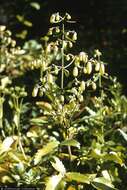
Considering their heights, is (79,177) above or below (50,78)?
below

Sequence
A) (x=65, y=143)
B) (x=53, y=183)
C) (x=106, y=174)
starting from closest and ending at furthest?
(x=53, y=183), (x=65, y=143), (x=106, y=174)

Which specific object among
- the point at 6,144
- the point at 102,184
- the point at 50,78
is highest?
the point at 50,78

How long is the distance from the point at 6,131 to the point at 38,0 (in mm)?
2836

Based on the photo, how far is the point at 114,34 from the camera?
19.6 feet

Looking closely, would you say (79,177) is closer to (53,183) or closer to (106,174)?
(53,183)

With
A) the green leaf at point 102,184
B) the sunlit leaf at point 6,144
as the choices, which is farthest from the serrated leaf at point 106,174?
the sunlit leaf at point 6,144

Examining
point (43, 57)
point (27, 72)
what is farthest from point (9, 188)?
point (27, 72)

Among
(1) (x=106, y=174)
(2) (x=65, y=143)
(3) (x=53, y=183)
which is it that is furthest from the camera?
(1) (x=106, y=174)

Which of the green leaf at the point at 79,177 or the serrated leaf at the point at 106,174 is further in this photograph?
the serrated leaf at the point at 106,174

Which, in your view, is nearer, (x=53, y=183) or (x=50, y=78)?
(x=53, y=183)

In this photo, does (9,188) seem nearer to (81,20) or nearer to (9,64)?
(9,64)

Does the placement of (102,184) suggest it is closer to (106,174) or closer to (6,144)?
(106,174)

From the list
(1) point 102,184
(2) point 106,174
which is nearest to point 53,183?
(1) point 102,184

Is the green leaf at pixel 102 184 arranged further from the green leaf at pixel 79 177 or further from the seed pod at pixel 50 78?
the seed pod at pixel 50 78
